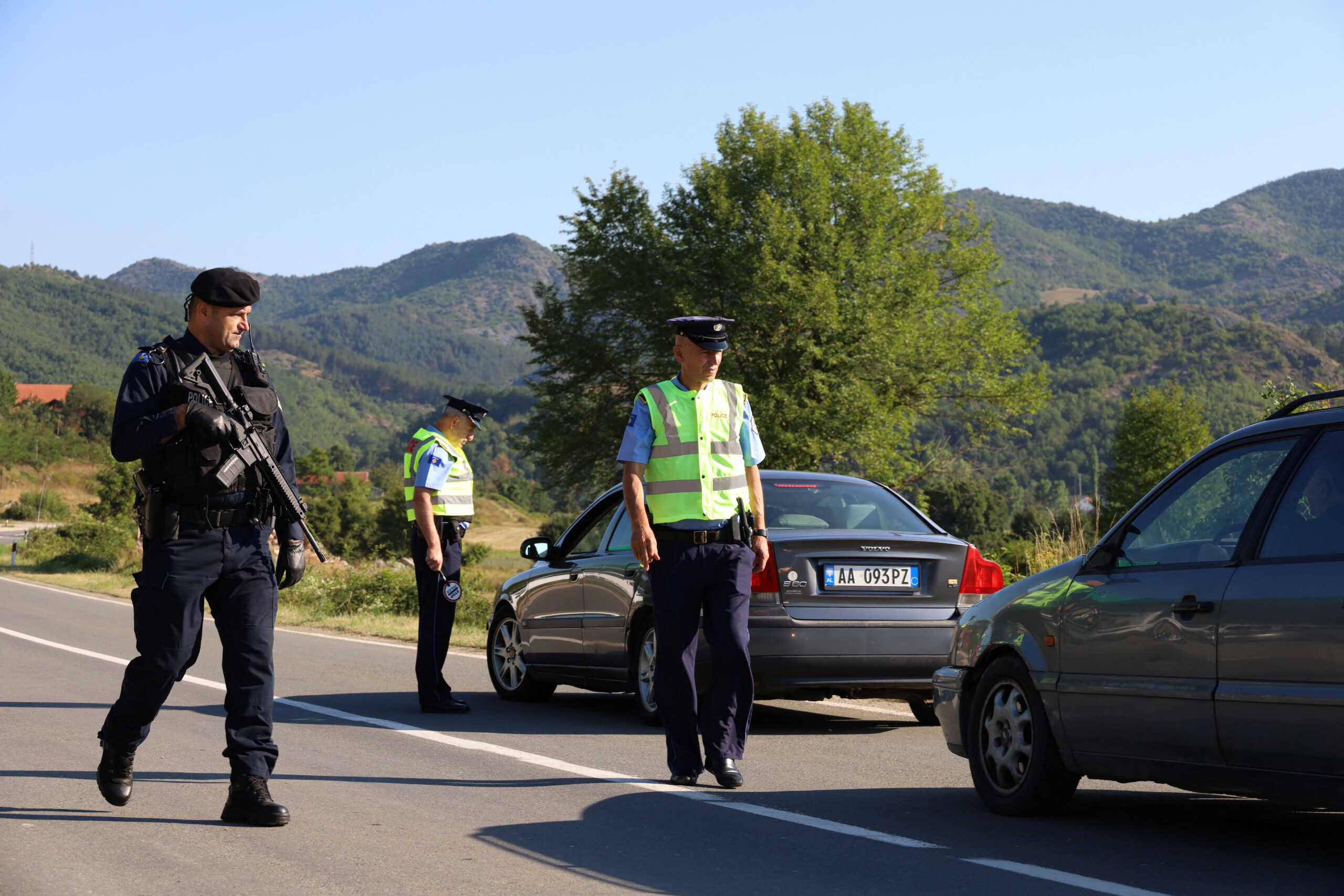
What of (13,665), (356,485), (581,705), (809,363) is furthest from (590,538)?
(356,485)

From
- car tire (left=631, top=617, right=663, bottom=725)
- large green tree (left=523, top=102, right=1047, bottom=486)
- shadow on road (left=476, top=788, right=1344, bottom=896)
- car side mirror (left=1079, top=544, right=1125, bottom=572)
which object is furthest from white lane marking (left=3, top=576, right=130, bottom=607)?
car side mirror (left=1079, top=544, right=1125, bottom=572)

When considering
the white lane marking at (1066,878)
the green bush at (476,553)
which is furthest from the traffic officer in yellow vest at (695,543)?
the green bush at (476,553)

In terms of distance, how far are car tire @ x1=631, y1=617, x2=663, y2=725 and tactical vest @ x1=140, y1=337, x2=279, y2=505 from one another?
3.74 m

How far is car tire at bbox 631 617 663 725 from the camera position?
8984 mm

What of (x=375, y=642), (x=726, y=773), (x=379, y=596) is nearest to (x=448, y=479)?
(x=726, y=773)

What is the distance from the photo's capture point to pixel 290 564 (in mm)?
5762

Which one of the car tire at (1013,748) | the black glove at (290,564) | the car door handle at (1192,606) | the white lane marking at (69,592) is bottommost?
the white lane marking at (69,592)

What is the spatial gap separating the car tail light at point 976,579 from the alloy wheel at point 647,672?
1.88 metres

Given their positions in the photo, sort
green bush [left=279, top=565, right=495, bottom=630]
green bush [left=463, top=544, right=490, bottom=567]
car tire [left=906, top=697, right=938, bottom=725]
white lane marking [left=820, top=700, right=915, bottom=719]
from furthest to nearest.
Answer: green bush [left=463, top=544, right=490, bottom=567] → green bush [left=279, top=565, right=495, bottom=630] → white lane marking [left=820, top=700, right=915, bottom=719] → car tire [left=906, top=697, right=938, bottom=725]

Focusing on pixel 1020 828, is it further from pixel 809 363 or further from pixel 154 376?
pixel 809 363

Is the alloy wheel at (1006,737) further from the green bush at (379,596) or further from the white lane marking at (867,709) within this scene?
the green bush at (379,596)

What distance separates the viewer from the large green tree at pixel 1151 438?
96125 mm

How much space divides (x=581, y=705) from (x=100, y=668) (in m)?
5.27

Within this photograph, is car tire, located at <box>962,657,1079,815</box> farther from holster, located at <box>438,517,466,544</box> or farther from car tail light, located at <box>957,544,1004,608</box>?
holster, located at <box>438,517,466,544</box>
